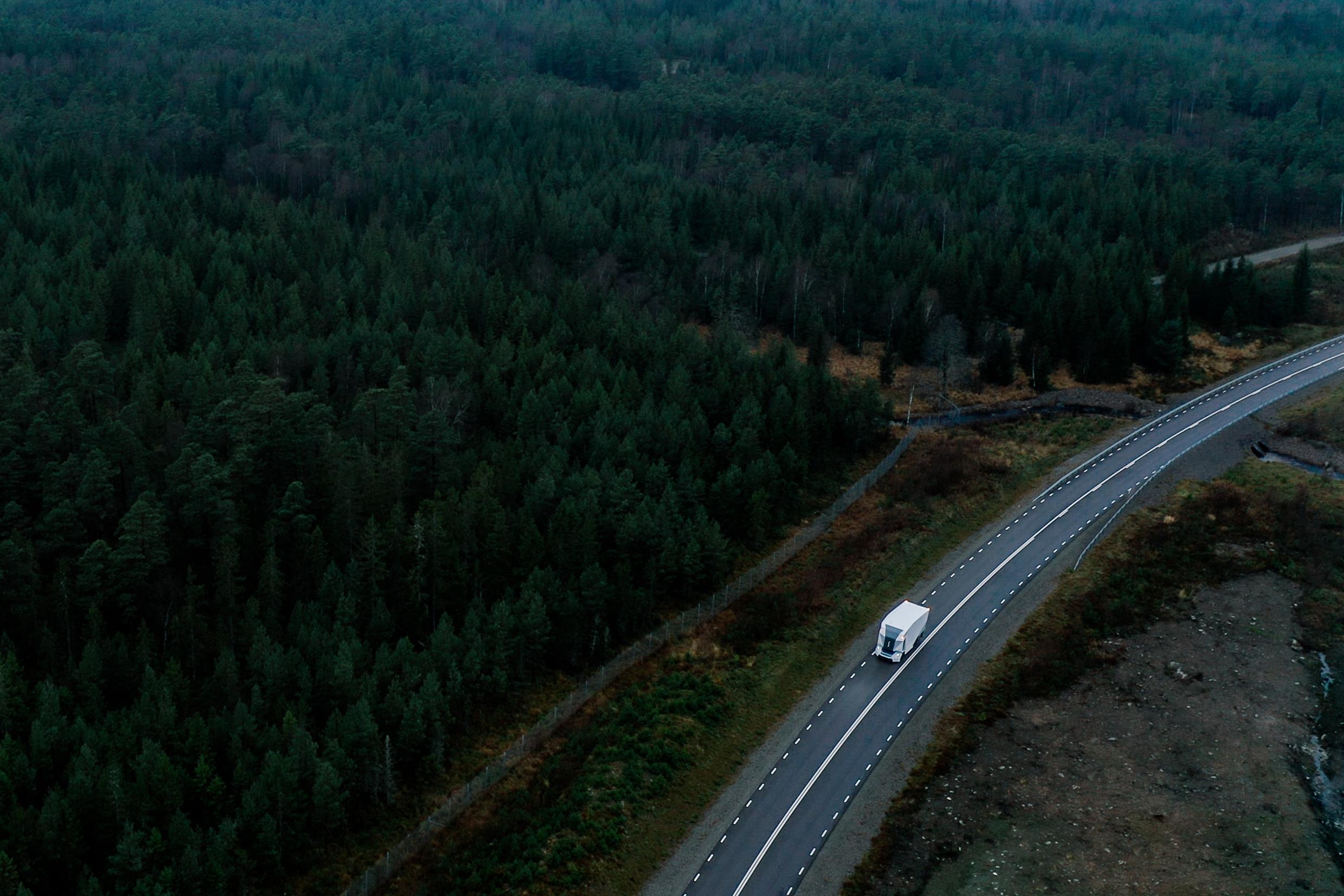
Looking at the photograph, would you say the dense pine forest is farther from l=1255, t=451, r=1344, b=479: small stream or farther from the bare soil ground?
the bare soil ground

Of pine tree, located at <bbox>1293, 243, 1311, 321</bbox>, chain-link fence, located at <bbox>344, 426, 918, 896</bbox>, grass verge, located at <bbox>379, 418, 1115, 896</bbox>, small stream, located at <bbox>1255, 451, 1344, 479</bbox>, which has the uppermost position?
pine tree, located at <bbox>1293, 243, 1311, 321</bbox>

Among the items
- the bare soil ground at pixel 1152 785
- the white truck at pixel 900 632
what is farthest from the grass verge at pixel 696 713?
the bare soil ground at pixel 1152 785

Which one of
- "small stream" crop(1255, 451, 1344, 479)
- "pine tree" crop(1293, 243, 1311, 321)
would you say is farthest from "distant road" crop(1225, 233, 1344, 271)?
"small stream" crop(1255, 451, 1344, 479)

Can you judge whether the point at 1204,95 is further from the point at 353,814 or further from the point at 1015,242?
the point at 353,814

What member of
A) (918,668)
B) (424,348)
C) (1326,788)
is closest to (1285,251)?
(1326,788)

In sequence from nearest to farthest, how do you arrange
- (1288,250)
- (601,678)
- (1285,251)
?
(601,678)
(1285,251)
(1288,250)

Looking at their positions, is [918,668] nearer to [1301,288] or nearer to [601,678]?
[601,678]
